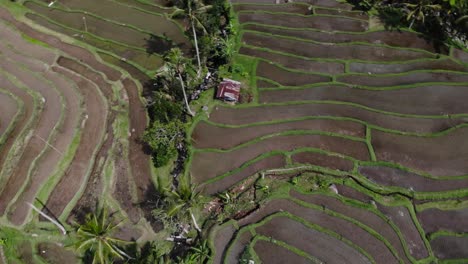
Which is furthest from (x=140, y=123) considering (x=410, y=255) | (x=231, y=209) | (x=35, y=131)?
(x=410, y=255)

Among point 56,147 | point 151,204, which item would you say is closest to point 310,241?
point 151,204

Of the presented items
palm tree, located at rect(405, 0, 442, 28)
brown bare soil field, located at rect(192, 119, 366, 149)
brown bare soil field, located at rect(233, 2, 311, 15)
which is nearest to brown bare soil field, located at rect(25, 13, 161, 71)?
brown bare soil field, located at rect(192, 119, 366, 149)

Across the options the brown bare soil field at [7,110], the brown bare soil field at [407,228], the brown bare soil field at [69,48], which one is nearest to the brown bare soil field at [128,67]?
the brown bare soil field at [69,48]

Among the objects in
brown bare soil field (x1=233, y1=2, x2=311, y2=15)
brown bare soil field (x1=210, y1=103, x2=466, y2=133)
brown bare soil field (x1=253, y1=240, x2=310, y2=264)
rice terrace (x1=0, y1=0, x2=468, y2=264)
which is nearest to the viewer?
brown bare soil field (x1=253, y1=240, x2=310, y2=264)

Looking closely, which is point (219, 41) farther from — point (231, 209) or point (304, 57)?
point (231, 209)

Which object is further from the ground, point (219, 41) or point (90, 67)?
point (219, 41)

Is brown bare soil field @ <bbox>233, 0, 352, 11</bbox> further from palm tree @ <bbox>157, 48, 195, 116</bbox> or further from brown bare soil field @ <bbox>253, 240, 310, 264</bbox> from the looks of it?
brown bare soil field @ <bbox>253, 240, 310, 264</bbox>

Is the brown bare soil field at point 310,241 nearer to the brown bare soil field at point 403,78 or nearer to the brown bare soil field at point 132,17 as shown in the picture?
the brown bare soil field at point 403,78
